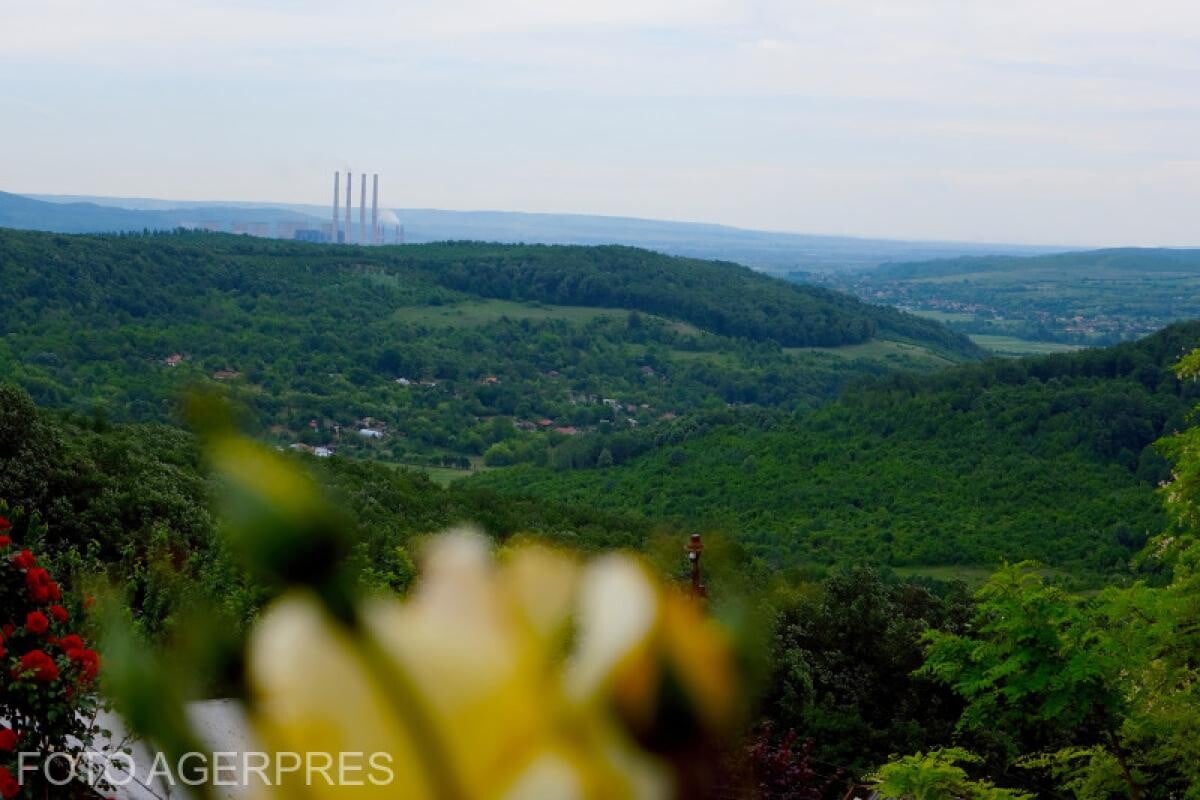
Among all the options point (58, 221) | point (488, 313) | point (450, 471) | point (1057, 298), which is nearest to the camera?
point (450, 471)

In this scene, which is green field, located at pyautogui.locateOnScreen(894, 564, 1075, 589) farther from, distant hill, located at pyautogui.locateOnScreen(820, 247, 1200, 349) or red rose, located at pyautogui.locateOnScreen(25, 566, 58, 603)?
distant hill, located at pyautogui.locateOnScreen(820, 247, 1200, 349)

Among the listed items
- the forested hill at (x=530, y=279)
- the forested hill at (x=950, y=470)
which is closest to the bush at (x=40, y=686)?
the forested hill at (x=950, y=470)

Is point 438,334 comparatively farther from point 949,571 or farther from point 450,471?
point 949,571

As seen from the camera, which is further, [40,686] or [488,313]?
[488,313]

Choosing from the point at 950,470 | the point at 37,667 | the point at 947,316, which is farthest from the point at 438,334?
the point at 947,316

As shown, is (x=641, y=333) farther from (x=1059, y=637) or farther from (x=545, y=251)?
(x=1059, y=637)
